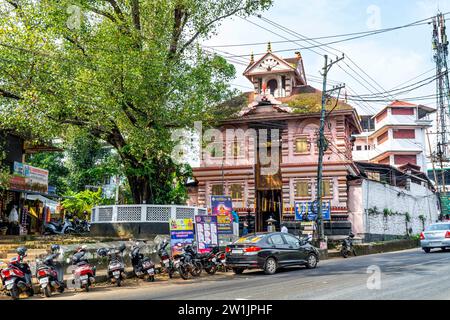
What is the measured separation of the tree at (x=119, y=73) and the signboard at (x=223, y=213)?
322 cm

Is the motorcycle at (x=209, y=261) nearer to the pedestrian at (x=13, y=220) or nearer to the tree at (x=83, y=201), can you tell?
the pedestrian at (x=13, y=220)

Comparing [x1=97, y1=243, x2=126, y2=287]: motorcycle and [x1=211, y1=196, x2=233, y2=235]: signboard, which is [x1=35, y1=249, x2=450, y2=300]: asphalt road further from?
[x1=211, y1=196, x2=233, y2=235]: signboard

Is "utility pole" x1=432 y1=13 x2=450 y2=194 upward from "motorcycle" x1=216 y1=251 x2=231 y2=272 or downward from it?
upward

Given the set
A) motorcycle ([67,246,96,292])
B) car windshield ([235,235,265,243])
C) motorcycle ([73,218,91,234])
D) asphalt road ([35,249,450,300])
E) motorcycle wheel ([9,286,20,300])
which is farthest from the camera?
motorcycle ([73,218,91,234])

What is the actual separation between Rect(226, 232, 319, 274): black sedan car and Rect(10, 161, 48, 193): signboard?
15.9m

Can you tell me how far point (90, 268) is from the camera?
11492mm

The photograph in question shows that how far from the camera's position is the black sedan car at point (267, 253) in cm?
1400

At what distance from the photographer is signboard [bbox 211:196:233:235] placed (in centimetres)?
1855

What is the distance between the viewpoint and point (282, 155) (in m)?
32.0

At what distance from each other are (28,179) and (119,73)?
43.5 ft

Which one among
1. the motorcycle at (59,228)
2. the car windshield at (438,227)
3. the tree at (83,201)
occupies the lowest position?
the motorcycle at (59,228)

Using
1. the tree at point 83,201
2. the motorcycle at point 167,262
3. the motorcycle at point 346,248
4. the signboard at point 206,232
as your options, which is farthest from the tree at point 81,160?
the motorcycle at point 167,262

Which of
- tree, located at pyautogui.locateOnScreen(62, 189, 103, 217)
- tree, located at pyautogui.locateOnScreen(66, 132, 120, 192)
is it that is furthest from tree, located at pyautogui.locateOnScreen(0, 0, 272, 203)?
tree, located at pyautogui.locateOnScreen(66, 132, 120, 192)

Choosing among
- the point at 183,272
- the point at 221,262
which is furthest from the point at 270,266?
the point at 183,272
